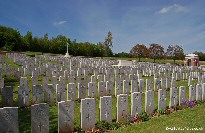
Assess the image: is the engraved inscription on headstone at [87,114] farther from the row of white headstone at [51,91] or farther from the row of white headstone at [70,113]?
the row of white headstone at [51,91]

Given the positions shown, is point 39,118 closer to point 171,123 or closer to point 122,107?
point 122,107

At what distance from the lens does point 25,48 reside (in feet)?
261

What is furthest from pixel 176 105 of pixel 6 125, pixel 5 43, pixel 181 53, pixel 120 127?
pixel 5 43

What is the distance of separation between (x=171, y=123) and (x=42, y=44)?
256 feet

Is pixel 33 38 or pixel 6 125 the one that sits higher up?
pixel 33 38

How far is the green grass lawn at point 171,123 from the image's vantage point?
7969mm

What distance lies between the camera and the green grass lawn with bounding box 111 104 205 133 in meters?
7.97

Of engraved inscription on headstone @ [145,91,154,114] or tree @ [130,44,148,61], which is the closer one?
engraved inscription on headstone @ [145,91,154,114]

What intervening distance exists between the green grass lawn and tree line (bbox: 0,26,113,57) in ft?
212

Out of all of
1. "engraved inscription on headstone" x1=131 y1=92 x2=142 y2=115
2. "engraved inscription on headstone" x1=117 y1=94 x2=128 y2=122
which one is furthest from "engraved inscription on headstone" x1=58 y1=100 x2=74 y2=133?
"engraved inscription on headstone" x1=131 y1=92 x2=142 y2=115

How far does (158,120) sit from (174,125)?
78 centimetres

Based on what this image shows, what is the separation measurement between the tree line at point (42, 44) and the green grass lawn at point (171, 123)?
212ft

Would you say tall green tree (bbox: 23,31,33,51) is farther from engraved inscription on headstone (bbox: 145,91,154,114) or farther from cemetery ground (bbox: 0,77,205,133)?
engraved inscription on headstone (bbox: 145,91,154,114)

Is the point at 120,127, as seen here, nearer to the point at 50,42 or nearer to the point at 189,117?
the point at 189,117
